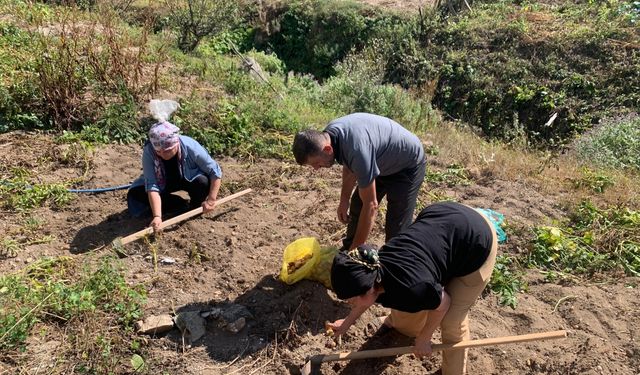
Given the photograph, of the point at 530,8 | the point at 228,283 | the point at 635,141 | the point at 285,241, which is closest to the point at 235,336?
the point at 228,283

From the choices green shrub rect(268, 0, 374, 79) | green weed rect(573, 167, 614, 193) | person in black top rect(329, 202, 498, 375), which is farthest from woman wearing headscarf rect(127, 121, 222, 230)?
green shrub rect(268, 0, 374, 79)

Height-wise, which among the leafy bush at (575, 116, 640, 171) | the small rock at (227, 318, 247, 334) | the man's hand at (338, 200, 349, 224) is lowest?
the small rock at (227, 318, 247, 334)

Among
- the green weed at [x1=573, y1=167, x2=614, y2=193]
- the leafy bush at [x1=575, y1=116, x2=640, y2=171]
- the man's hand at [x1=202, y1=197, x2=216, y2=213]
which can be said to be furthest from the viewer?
the leafy bush at [x1=575, y1=116, x2=640, y2=171]

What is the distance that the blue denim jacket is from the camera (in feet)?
14.0

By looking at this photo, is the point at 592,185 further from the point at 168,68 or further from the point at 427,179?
the point at 168,68

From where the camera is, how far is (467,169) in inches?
231

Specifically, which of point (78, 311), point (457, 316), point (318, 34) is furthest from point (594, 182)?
point (318, 34)

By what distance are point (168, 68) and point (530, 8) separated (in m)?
7.22

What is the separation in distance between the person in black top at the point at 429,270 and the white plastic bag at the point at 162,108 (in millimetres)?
3673

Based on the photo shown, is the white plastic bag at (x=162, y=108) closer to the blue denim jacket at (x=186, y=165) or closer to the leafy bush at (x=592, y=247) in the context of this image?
the blue denim jacket at (x=186, y=165)

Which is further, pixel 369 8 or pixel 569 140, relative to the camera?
pixel 369 8

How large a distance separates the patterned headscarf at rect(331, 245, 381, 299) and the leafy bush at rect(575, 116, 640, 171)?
527cm

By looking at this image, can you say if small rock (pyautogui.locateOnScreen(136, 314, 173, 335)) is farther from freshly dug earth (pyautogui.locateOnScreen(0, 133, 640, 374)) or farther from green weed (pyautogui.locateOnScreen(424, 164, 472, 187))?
green weed (pyautogui.locateOnScreen(424, 164, 472, 187))

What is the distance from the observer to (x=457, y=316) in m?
3.02
